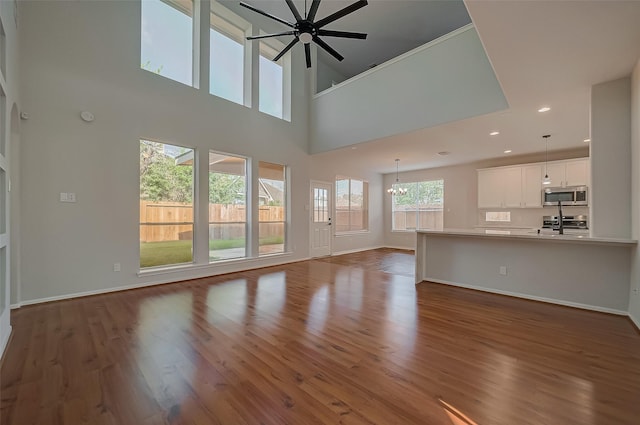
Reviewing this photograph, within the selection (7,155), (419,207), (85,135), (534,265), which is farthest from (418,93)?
(7,155)

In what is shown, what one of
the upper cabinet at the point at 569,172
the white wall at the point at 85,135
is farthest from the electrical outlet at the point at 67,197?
the upper cabinet at the point at 569,172

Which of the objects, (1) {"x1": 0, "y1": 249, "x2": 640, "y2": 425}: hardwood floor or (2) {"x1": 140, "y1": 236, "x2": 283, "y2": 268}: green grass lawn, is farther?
(2) {"x1": 140, "y1": 236, "x2": 283, "y2": 268}: green grass lawn

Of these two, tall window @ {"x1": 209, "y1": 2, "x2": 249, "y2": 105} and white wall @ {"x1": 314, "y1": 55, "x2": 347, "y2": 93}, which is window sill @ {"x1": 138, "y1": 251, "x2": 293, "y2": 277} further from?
white wall @ {"x1": 314, "y1": 55, "x2": 347, "y2": 93}

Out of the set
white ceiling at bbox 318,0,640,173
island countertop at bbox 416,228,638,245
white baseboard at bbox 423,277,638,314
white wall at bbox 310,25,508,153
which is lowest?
white baseboard at bbox 423,277,638,314

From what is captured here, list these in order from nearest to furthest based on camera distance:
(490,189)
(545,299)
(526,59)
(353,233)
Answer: (526,59) → (545,299) → (490,189) → (353,233)

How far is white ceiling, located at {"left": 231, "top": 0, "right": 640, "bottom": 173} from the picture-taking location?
2254 mm

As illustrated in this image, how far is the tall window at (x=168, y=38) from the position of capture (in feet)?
15.0

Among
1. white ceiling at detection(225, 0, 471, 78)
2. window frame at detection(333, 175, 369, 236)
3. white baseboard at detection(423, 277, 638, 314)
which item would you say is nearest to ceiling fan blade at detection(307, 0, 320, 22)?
white ceiling at detection(225, 0, 471, 78)

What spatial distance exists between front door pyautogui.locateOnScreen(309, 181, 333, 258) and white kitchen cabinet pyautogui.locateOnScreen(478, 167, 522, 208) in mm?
4188

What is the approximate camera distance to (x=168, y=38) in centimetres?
487

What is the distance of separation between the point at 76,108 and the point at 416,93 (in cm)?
533

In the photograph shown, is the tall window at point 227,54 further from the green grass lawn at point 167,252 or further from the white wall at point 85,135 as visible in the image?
the green grass lawn at point 167,252

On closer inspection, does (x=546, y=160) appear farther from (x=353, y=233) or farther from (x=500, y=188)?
(x=353, y=233)

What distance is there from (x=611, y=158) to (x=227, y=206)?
6.00m
